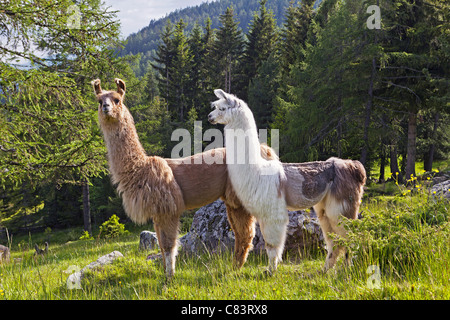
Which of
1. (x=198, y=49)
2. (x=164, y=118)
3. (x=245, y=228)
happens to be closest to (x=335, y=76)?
(x=245, y=228)

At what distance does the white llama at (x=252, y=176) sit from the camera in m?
4.17

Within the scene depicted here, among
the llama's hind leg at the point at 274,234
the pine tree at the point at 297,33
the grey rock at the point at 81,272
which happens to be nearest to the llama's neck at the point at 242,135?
the llama's hind leg at the point at 274,234

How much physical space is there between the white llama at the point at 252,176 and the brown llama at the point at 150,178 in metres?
0.44

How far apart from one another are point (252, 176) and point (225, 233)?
2679 mm

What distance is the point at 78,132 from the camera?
9.21m

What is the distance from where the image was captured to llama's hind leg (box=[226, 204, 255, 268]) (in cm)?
474

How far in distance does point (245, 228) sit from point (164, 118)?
26.6 metres

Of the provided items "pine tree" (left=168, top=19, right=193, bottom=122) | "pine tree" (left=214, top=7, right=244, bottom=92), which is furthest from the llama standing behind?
"pine tree" (left=168, top=19, right=193, bottom=122)

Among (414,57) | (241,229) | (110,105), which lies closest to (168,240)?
(241,229)

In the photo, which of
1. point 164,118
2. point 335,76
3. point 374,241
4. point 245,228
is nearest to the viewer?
point 374,241

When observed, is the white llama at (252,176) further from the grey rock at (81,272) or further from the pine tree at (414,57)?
the pine tree at (414,57)

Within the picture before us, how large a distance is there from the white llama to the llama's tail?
0.72 m

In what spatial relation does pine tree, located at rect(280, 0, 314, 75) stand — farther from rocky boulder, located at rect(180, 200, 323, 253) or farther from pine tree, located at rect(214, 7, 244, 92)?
rocky boulder, located at rect(180, 200, 323, 253)
